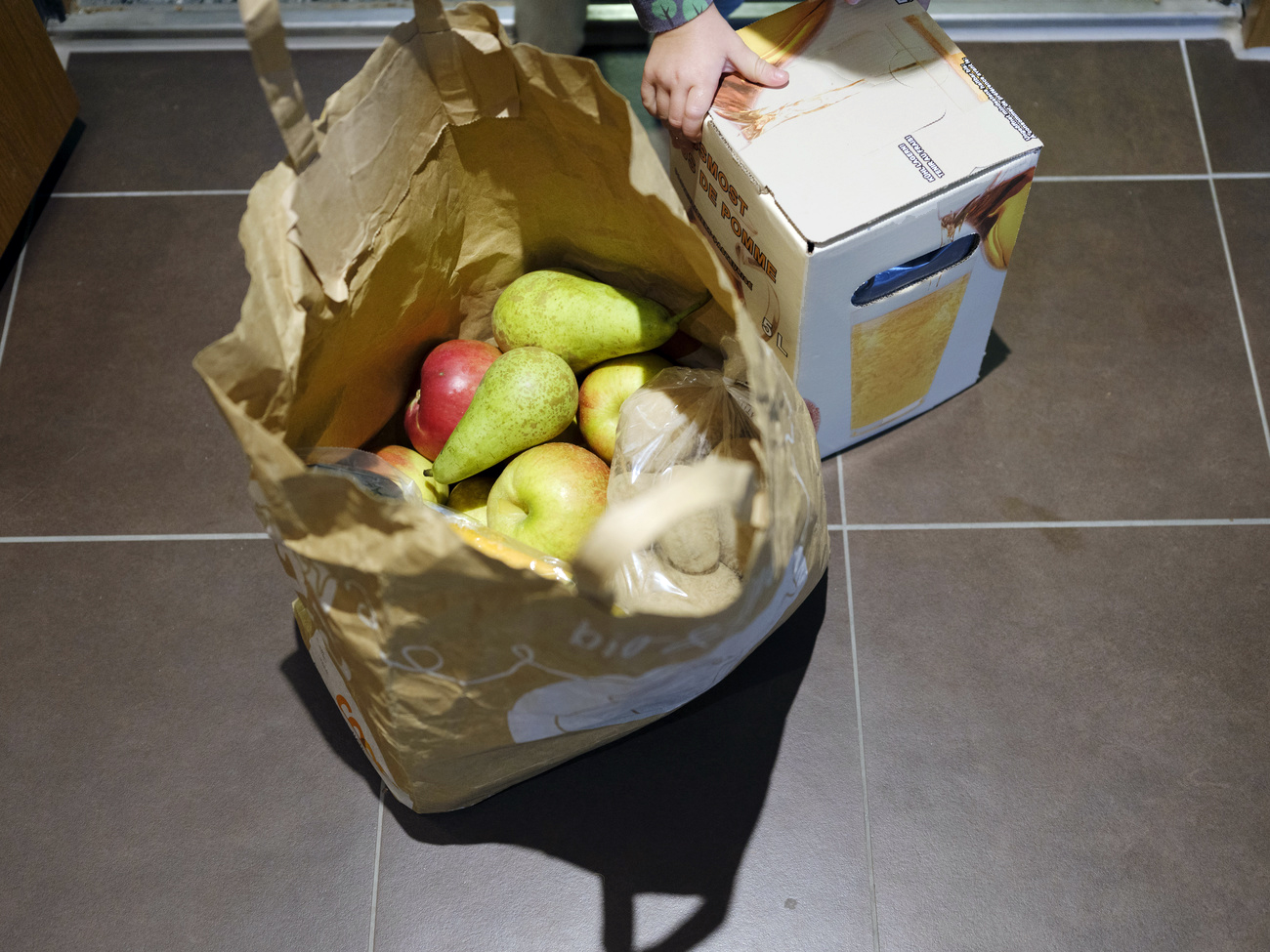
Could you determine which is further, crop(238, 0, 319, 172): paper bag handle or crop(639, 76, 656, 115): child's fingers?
crop(639, 76, 656, 115): child's fingers

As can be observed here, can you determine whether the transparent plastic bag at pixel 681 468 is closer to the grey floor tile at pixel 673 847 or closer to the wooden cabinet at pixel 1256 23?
the grey floor tile at pixel 673 847

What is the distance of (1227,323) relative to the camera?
1.09 metres

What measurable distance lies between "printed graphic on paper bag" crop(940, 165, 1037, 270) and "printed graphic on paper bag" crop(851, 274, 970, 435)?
0.11ft

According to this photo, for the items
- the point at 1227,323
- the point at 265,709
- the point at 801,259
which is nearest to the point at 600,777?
the point at 265,709

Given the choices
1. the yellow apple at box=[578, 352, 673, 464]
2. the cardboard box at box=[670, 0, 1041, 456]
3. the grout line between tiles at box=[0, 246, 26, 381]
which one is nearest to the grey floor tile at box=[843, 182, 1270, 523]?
the cardboard box at box=[670, 0, 1041, 456]

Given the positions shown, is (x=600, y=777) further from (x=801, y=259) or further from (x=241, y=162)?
(x=241, y=162)

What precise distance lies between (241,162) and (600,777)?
2.79 feet

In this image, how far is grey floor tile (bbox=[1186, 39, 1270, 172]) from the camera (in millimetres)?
1175

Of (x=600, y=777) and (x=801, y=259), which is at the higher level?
(x=801, y=259)

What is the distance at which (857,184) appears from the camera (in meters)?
0.72

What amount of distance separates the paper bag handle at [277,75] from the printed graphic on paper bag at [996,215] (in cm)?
42

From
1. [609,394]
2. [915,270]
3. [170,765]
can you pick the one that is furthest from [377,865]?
[915,270]

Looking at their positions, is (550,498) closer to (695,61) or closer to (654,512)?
(654,512)

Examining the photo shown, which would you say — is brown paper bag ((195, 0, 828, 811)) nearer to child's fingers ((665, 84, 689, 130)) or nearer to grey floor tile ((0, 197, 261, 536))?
child's fingers ((665, 84, 689, 130))
